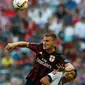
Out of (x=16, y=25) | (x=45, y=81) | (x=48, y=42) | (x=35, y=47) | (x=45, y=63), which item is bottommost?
(x=45, y=81)

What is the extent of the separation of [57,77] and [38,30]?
679 centimetres

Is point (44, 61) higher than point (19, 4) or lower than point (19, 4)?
lower

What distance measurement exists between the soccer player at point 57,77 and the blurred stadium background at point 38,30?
412 centimetres

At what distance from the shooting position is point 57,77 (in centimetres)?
945

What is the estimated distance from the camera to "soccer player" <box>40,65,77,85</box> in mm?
9273

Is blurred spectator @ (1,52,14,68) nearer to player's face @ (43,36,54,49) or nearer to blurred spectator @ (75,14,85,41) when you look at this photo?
blurred spectator @ (75,14,85,41)

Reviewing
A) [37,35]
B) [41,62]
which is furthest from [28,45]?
[37,35]

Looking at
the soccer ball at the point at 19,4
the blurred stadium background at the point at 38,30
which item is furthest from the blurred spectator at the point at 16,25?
the soccer ball at the point at 19,4

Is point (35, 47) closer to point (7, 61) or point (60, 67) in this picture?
point (60, 67)

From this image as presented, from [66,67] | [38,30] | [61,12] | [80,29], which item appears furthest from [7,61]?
[66,67]

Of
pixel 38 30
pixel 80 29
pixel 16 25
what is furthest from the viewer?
pixel 16 25

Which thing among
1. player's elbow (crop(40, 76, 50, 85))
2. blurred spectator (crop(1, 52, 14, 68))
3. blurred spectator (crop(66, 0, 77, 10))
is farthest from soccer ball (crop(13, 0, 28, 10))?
blurred spectator (crop(66, 0, 77, 10))

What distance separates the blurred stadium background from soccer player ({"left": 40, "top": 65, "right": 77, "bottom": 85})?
4122 millimetres

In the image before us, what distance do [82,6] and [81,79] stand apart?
3.87 meters
